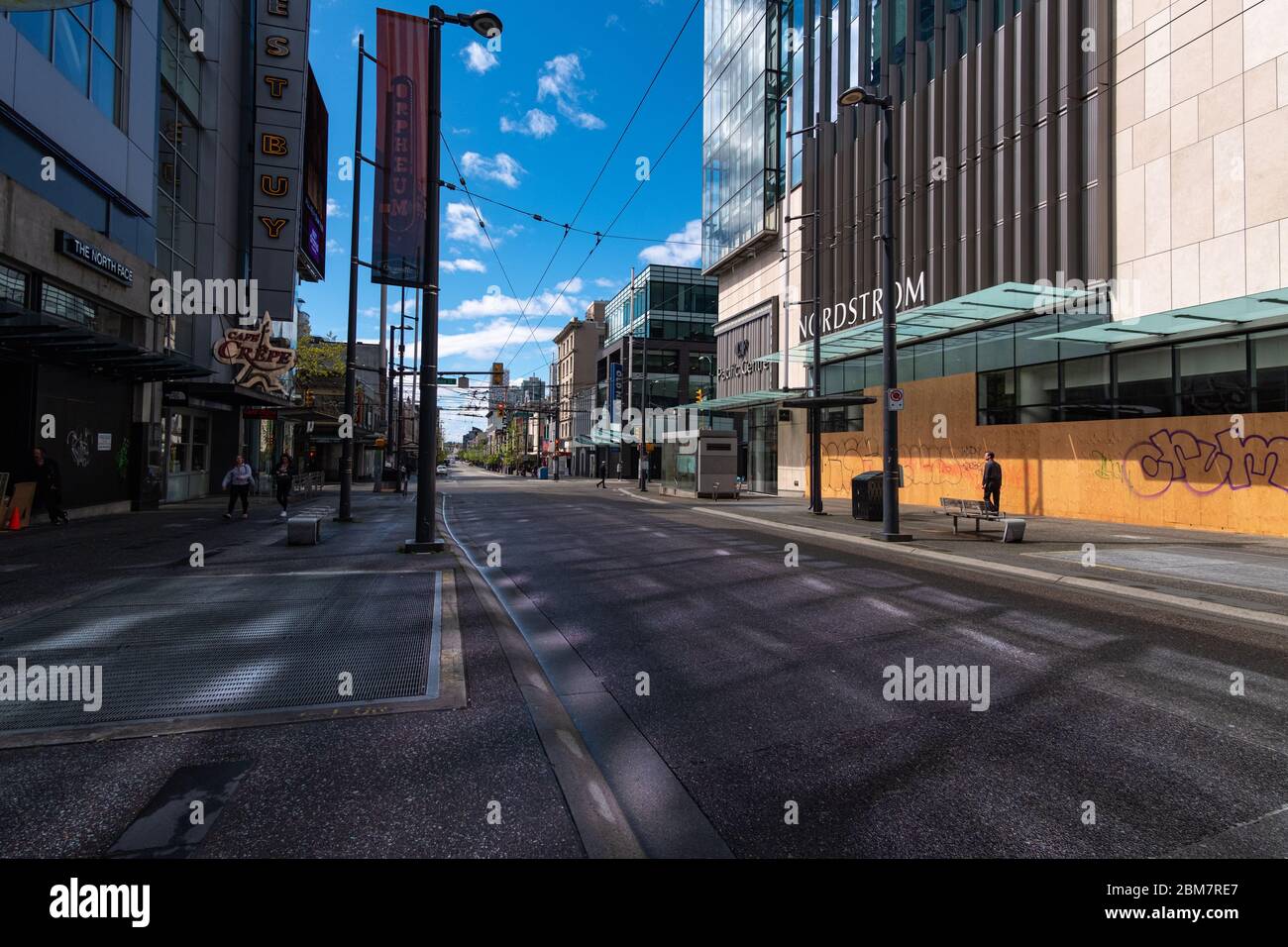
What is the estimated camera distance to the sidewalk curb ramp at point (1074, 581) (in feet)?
23.3

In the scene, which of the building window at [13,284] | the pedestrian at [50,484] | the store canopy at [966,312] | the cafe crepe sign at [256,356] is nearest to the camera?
the building window at [13,284]

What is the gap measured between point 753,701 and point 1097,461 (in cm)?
1737

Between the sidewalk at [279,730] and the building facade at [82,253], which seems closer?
the sidewalk at [279,730]

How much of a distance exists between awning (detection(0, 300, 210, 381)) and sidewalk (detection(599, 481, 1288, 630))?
1579cm

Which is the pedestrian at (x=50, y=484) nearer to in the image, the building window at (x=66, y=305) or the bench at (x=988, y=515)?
the building window at (x=66, y=305)

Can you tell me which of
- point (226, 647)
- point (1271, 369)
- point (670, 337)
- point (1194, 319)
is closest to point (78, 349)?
point (226, 647)

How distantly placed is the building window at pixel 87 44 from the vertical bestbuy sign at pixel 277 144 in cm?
978

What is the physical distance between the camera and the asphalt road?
2.91 metres

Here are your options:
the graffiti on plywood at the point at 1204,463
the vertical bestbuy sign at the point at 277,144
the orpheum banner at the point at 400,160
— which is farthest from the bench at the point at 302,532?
the vertical bestbuy sign at the point at 277,144

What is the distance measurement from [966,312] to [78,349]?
2265 cm

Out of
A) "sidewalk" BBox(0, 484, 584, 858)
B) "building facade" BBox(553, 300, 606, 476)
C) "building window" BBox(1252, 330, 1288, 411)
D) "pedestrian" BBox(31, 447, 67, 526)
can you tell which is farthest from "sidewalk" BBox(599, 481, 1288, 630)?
"building facade" BBox(553, 300, 606, 476)

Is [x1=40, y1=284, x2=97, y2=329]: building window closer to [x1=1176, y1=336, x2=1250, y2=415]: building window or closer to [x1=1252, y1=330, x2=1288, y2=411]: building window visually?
[x1=1176, y1=336, x2=1250, y2=415]: building window
